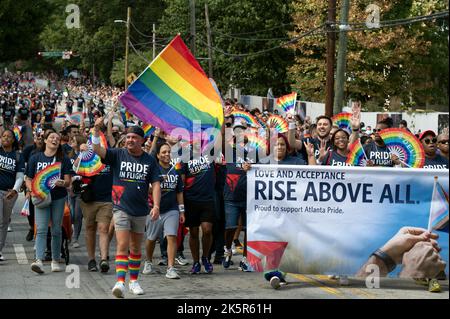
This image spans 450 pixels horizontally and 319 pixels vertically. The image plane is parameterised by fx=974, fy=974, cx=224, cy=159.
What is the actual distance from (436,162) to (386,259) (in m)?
2.03

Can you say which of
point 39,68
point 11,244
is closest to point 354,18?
point 11,244

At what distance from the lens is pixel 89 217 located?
42.3 feet

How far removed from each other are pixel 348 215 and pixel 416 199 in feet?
2.51

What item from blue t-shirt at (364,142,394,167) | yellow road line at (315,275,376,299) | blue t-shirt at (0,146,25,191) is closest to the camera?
yellow road line at (315,275,376,299)

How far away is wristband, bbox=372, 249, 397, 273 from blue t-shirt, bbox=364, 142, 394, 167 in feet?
7.57

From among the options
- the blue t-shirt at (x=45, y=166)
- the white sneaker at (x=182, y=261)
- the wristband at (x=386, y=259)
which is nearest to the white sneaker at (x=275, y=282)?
the wristband at (x=386, y=259)

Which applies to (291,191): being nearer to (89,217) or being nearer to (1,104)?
(89,217)

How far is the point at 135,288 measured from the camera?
10.7 meters

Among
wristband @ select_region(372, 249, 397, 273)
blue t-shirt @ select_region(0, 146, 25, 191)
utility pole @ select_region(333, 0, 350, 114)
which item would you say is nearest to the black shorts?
blue t-shirt @ select_region(0, 146, 25, 191)

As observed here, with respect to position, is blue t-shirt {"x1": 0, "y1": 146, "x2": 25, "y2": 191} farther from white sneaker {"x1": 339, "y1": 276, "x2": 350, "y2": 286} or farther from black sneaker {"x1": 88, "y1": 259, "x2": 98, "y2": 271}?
white sneaker {"x1": 339, "y1": 276, "x2": 350, "y2": 286}

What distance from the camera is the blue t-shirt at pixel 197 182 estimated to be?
12625 millimetres

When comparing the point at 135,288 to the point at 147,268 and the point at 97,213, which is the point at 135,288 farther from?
the point at 97,213

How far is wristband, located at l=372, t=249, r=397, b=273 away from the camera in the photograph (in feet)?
34.9

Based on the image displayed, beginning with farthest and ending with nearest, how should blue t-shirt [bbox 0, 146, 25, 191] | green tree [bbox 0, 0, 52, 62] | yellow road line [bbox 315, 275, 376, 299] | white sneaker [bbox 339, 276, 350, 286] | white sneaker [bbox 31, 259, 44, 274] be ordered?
1. green tree [bbox 0, 0, 52, 62]
2. blue t-shirt [bbox 0, 146, 25, 191]
3. white sneaker [bbox 31, 259, 44, 274]
4. white sneaker [bbox 339, 276, 350, 286]
5. yellow road line [bbox 315, 275, 376, 299]
